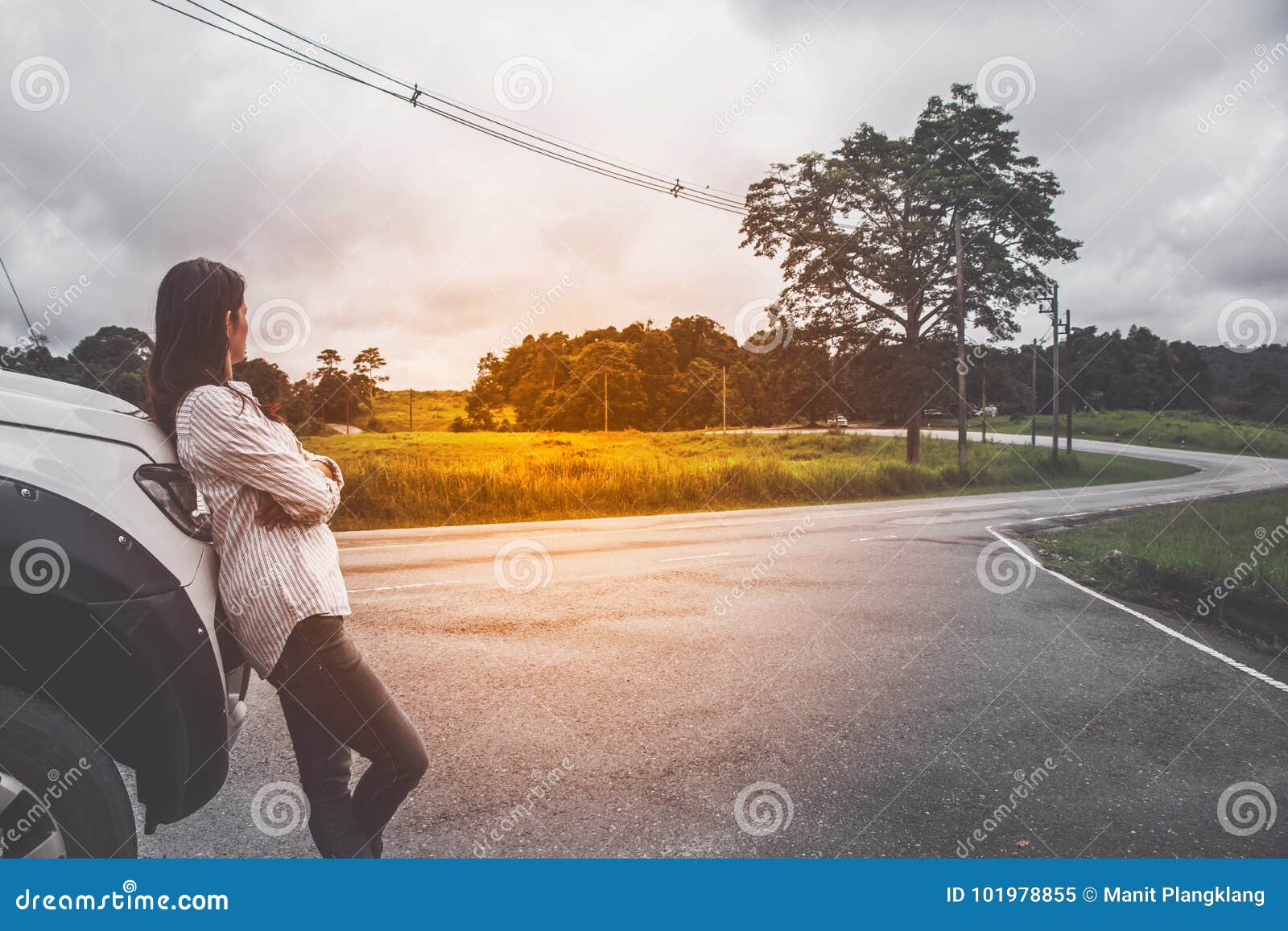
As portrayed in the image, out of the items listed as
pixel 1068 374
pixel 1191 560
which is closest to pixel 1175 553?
pixel 1191 560

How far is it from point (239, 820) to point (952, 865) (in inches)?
95.5

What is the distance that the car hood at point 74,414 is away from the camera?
1732 millimetres

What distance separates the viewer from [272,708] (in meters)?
3.91

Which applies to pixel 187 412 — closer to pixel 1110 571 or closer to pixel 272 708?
pixel 272 708

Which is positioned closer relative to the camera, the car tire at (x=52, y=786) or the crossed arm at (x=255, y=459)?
the car tire at (x=52, y=786)

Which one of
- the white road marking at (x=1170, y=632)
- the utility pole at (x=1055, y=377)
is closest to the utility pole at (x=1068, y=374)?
the utility pole at (x=1055, y=377)

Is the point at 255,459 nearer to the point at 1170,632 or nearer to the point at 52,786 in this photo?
the point at 52,786

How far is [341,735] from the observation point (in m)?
1.98

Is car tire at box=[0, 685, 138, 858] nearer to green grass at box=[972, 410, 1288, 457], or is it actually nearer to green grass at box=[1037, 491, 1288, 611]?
green grass at box=[1037, 491, 1288, 611]

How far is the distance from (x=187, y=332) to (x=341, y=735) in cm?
110

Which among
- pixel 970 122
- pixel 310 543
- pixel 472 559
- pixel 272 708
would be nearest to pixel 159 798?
pixel 310 543

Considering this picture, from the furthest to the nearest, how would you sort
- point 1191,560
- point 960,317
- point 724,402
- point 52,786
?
point 724,402 < point 960,317 < point 1191,560 < point 52,786

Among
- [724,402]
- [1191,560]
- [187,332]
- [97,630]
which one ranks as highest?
[724,402]

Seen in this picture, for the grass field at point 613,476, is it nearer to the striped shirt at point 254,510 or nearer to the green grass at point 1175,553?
the striped shirt at point 254,510
